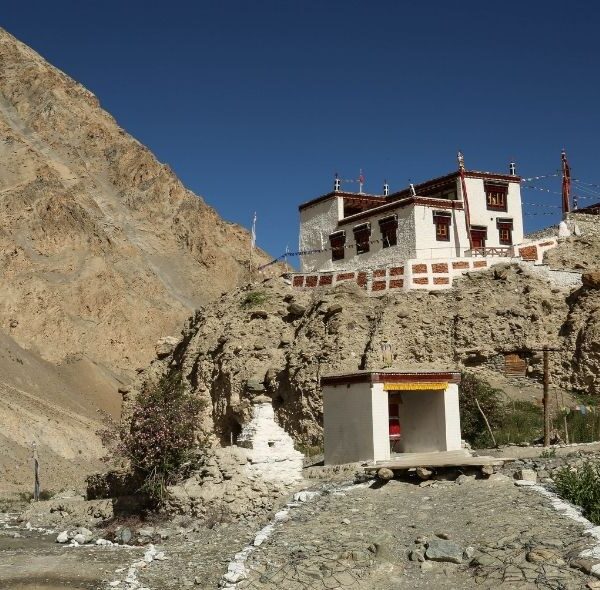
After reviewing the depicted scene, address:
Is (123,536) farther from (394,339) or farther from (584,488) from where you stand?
(394,339)

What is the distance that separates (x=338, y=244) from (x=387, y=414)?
52.4ft

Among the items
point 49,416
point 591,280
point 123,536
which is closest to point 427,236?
point 591,280

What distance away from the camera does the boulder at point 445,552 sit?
42.0ft

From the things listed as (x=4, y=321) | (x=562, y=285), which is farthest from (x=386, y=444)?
(x=4, y=321)

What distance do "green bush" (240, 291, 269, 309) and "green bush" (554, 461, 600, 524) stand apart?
18.9 meters

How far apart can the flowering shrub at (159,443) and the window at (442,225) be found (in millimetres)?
14774

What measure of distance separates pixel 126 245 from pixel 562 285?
57.0 meters

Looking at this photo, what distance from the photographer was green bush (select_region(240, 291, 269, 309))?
33469 mm

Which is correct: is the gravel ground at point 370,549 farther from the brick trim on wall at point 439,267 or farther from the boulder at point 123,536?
the brick trim on wall at point 439,267

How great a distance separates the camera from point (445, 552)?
1293cm

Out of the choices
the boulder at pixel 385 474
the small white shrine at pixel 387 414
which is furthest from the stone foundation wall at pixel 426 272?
the boulder at pixel 385 474

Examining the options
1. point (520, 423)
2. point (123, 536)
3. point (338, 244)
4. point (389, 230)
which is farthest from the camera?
point (338, 244)

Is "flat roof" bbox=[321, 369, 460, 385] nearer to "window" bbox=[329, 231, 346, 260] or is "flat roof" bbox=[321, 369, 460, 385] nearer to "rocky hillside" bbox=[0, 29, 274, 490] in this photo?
"window" bbox=[329, 231, 346, 260]

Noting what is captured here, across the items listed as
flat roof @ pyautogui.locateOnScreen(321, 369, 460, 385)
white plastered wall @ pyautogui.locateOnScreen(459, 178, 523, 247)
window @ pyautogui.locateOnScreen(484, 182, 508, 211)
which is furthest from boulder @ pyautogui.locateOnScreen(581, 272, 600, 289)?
flat roof @ pyautogui.locateOnScreen(321, 369, 460, 385)
